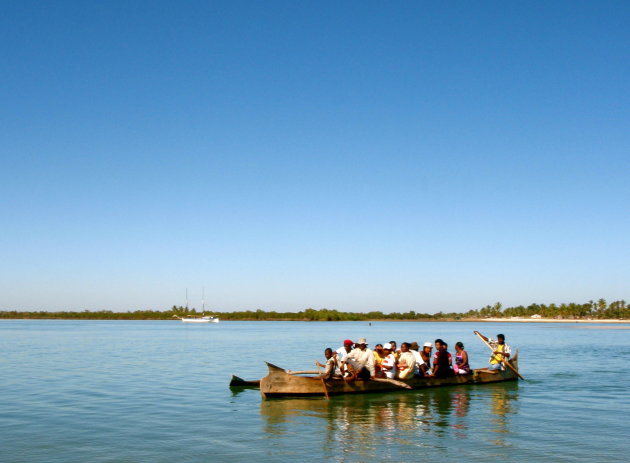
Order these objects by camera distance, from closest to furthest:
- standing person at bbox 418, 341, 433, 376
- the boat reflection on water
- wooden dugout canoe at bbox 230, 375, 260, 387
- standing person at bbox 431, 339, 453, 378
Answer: the boat reflection on water → wooden dugout canoe at bbox 230, 375, 260, 387 → standing person at bbox 418, 341, 433, 376 → standing person at bbox 431, 339, 453, 378

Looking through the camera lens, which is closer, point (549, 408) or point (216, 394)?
point (549, 408)

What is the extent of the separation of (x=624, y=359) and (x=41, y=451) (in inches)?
1500

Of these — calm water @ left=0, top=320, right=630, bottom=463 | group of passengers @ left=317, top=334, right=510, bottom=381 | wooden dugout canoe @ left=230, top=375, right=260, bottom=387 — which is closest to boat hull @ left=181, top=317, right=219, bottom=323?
calm water @ left=0, top=320, right=630, bottom=463

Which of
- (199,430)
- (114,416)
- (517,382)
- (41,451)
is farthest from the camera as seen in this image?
(517,382)

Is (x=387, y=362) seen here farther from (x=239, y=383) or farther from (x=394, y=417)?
(x=239, y=383)

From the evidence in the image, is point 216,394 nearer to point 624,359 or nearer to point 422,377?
point 422,377

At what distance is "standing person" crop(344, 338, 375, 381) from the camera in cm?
2072

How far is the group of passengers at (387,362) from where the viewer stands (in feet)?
67.5

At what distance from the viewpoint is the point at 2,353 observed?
39781 millimetres

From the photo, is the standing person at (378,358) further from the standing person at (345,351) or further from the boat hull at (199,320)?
the boat hull at (199,320)

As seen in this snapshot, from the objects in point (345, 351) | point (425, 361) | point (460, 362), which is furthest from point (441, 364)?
point (345, 351)

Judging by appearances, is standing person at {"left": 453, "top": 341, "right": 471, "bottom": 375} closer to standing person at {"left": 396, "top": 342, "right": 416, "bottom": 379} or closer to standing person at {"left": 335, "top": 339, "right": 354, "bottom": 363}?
standing person at {"left": 396, "top": 342, "right": 416, "bottom": 379}

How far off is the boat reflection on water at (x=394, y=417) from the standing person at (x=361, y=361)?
33.3 inches

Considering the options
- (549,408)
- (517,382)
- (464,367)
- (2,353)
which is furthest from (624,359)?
(2,353)
